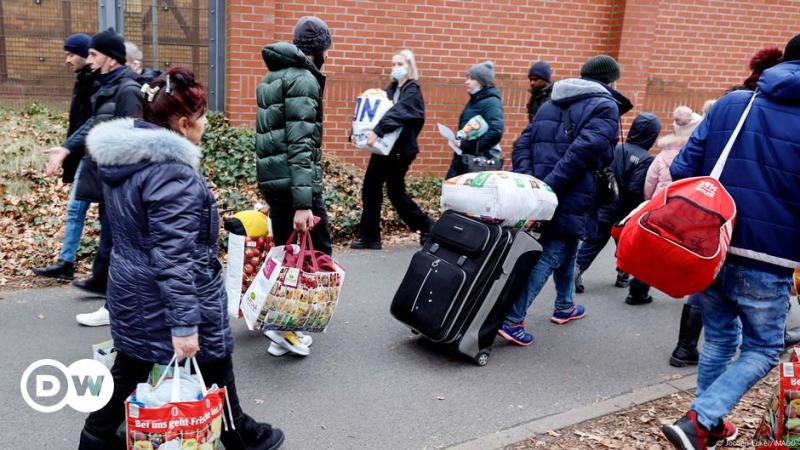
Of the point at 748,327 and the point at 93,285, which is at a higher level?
the point at 748,327

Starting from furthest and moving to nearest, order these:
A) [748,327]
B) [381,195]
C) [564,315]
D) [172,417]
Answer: [381,195] < [564,315] < [748,327] < [172,417]

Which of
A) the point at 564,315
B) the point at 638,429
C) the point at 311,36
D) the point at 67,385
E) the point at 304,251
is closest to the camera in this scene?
the point at 638,429

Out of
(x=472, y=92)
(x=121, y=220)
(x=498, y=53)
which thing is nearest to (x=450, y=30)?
(x=498, y=53)

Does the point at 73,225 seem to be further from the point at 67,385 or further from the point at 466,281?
the point at 466,281

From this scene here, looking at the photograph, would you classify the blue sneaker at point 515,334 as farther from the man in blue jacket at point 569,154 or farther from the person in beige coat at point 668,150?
the person in beige coat at point 668,150

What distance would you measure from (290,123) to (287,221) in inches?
24.8

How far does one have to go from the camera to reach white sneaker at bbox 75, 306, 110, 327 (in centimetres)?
479

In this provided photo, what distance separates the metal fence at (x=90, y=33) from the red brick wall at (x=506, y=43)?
0.37m

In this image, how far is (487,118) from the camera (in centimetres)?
709

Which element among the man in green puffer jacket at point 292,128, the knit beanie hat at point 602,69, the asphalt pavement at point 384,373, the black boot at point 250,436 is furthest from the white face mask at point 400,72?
the black boot at point 250,436

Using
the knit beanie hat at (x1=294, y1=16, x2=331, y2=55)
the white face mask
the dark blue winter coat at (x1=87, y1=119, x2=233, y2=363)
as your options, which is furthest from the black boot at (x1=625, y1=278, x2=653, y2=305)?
the dark blue winter coat at (x1=87, y1=119, x2=233, y2=363)

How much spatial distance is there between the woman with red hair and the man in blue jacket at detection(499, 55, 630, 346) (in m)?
2.49

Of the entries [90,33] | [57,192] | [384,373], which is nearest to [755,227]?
[384,373]

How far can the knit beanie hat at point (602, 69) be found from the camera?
4.79m
